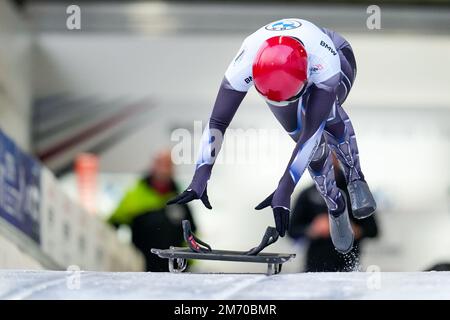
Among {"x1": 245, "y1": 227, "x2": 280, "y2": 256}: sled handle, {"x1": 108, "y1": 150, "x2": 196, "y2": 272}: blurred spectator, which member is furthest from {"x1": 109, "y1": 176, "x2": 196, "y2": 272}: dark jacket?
{"x1": 245, "y1": 227, "x2": 280, "y2": 256}: sled handle

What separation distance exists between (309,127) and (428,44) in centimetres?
71

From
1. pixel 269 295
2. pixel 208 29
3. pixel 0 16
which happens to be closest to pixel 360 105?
pixel 269 295

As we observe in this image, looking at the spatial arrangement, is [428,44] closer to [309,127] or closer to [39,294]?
[309,127]

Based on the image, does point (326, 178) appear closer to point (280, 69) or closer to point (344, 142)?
point (344, 142)

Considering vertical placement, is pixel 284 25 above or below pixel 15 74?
above

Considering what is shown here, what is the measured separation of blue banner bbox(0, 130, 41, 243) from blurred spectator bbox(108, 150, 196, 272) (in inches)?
7.6

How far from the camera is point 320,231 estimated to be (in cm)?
161

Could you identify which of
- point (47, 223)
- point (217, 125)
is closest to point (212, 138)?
point (217, 125)

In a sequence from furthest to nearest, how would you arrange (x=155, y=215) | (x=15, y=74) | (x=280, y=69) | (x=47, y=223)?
(x=15, y=74) < (x=47, y=223) < (x=155, y=215) < (x=280, y=69)

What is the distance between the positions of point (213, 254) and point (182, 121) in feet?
1.57

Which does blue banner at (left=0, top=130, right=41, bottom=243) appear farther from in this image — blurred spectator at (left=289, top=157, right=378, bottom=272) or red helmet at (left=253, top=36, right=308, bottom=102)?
red helmet at (left=253, top=36, right=308, bottom=102)

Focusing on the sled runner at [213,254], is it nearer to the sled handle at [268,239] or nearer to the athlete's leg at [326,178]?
the sled handle at [268,239]

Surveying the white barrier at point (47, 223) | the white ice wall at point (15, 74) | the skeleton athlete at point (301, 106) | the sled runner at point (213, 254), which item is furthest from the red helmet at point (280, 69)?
the white ice wall at point (15, 74)

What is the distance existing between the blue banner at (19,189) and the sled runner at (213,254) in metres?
0.73
